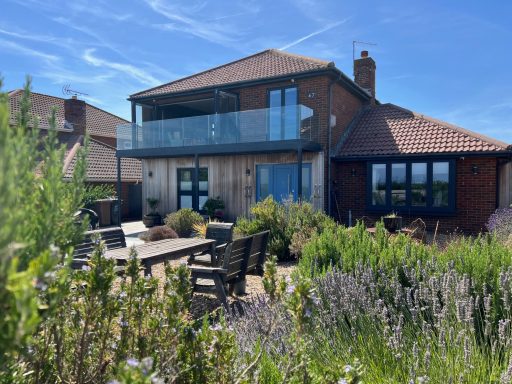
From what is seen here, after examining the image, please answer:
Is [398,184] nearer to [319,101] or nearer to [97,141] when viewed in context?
[319,101]

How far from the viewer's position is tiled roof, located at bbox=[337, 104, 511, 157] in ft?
42.9

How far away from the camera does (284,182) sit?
15305 millimetres


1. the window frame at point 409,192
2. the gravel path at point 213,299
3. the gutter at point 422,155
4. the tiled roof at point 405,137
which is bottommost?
the gravel path at point 213,299

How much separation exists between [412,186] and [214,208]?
24.4 ft

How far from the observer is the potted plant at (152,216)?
17.0 metres

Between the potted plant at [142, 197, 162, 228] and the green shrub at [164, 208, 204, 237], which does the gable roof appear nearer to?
the potted plant at [142, 197, 162, 228]

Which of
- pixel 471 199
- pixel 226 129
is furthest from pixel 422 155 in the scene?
pixel 226 129

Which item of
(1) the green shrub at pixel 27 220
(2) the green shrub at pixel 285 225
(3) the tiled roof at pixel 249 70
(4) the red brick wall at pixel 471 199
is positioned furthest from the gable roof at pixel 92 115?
(1) the green shrub at pixel 27 220

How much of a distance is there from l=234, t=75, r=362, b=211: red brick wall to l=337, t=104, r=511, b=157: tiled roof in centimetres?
71

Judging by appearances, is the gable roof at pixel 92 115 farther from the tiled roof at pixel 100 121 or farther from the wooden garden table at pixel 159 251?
the wooden garden table at pixel 159 251

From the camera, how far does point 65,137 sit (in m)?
24.3

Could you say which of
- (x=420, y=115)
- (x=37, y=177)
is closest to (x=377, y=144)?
(x=420, y=115)

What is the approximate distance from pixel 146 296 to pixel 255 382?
0.85m

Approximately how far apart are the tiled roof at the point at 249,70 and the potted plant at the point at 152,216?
478cm
